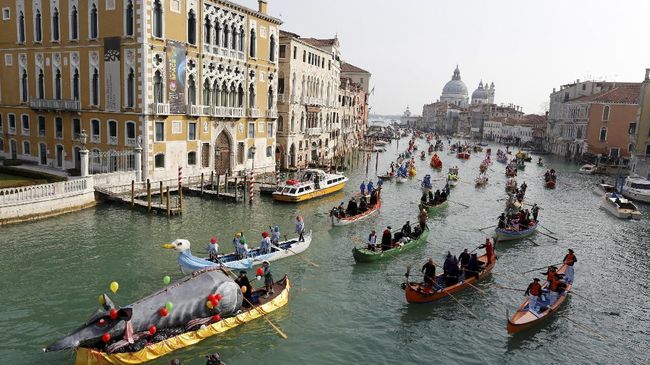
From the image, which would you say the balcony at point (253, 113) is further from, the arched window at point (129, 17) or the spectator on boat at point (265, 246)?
the spectator on boat at point (265, 246)

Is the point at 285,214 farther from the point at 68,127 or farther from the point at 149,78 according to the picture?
the point at 68,127

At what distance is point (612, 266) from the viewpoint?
23203mm

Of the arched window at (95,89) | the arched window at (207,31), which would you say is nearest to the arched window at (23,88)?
the arched window at (95,89)

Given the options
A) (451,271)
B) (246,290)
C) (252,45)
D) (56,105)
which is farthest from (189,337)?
(252,45)

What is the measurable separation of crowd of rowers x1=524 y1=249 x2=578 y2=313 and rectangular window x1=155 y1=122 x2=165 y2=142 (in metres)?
24.1

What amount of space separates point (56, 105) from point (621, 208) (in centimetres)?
3886

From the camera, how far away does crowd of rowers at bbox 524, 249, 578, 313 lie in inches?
643

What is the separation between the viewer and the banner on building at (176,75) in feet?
106

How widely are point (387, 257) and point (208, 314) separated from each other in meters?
9.36

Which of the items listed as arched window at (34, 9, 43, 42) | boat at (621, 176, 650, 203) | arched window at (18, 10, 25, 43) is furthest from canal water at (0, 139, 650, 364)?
arched window at (18, 10, 25, 43)

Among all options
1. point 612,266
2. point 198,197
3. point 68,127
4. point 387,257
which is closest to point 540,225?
point 612,266

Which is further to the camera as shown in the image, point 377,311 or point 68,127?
point 68,127

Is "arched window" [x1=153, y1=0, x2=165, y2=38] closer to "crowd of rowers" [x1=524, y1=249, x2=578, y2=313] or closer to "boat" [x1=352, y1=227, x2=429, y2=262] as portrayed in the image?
"boat" [x1=352, y1=227, x2=429, y2=262]

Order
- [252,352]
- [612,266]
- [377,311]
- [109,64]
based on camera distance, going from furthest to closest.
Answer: [109,64] → [612,266] → [377,311] → [252,352]
